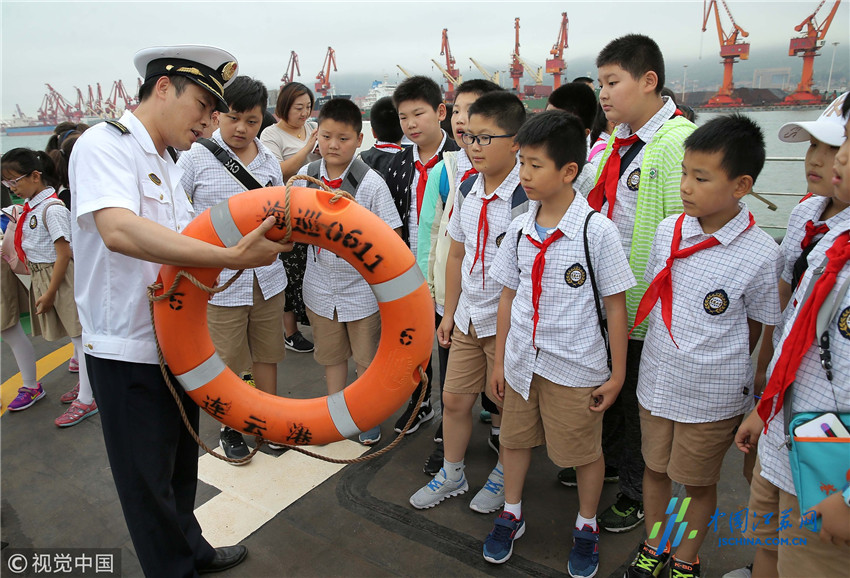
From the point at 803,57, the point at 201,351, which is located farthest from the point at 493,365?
the point at 803,57

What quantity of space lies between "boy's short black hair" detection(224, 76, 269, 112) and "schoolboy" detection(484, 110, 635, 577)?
1.42 metres

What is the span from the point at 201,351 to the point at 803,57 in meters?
17.9

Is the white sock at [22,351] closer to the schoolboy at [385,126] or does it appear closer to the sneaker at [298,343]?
the sneaker at [298,343]

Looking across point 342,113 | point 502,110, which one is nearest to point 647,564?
point 502,110

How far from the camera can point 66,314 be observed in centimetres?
337

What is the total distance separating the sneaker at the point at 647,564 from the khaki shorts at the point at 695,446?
33 centimetres

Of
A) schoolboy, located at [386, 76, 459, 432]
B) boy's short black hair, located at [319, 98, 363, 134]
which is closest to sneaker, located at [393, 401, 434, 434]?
schoolboy, located at [386, 76, 459, 432]

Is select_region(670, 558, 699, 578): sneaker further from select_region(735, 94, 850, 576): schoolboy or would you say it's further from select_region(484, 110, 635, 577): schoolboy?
select_region(735, 94, 850, 576): schoolboy

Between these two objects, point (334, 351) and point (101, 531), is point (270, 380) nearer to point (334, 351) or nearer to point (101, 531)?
Answer: point (334, 351)

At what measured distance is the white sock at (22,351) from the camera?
11.4ft

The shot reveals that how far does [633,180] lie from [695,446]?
99 cm

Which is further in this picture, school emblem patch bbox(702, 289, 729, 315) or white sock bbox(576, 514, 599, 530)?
white sock bbox(576, 514, 599, 530)

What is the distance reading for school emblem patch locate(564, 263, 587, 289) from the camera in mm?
1833

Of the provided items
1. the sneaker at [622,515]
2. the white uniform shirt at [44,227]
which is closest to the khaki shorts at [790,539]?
the sneaker at [622,515]
